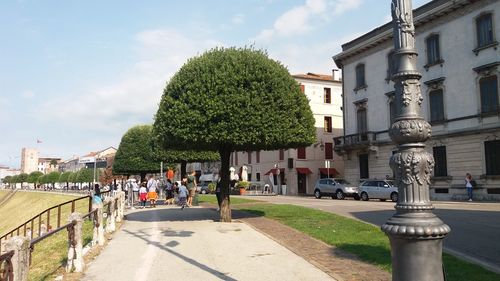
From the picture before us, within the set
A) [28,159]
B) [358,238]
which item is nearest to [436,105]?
[358,238]

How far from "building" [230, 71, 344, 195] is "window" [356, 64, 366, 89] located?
6765 millimetres

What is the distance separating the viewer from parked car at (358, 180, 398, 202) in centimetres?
2972

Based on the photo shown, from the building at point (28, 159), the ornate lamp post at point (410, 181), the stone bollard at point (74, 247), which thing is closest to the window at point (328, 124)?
the stone bollard at point (74, 247)

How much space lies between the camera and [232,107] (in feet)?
48.1

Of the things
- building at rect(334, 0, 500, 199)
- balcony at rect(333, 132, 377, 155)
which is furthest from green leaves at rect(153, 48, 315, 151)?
balcony at rect(333, 132, 377, 155)

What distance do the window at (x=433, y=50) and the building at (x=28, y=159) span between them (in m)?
167

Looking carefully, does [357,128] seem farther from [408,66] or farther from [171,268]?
[408,66]

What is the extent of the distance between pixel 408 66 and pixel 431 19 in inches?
1222

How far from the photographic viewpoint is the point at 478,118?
94.3ft

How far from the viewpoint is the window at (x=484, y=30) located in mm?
28312

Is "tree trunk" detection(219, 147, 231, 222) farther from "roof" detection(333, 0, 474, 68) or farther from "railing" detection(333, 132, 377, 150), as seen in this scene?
"railing" detection(333, 132, 377, 150)

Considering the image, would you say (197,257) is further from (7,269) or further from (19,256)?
(7,269)

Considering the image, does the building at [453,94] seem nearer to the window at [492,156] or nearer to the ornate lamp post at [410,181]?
the window at [492,156]

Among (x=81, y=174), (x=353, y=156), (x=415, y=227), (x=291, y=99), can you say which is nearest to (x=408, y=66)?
(x=415, y=227)
